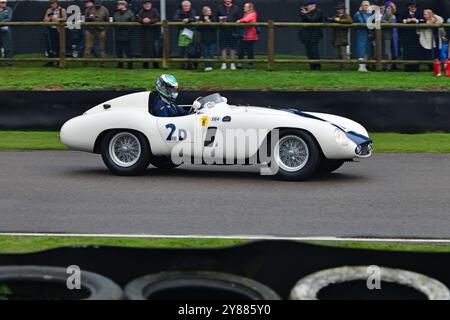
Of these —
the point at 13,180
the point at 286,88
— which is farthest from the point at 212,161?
the point at 286,88

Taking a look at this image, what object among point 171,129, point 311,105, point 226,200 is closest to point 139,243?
point 226,200

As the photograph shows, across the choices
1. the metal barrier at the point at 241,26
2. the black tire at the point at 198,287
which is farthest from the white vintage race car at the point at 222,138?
the metal barrier at the point at 241,26

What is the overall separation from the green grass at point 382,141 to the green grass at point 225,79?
4.26 ft

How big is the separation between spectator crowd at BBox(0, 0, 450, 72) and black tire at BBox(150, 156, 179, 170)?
6.05 metres

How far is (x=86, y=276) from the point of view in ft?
21.4

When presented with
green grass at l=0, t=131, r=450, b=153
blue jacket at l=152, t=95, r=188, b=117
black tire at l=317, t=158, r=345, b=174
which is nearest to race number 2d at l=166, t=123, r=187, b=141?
blue jacket at l=152, t=95, r=188, b=117

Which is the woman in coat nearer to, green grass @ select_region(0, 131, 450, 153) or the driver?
green grass @ select_region(0, 131, 450, 153)

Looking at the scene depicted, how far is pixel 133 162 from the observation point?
12.8m

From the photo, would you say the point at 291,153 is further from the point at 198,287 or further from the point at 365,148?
the point at 198,287

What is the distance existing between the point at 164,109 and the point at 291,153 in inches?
65.6

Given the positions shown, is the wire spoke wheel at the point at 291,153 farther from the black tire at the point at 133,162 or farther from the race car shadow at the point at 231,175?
the black tire at the point at 133,162

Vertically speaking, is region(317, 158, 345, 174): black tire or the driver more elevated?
the driver

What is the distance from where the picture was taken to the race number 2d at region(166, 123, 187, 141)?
12.5 meters

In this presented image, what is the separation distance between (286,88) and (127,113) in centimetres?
527
